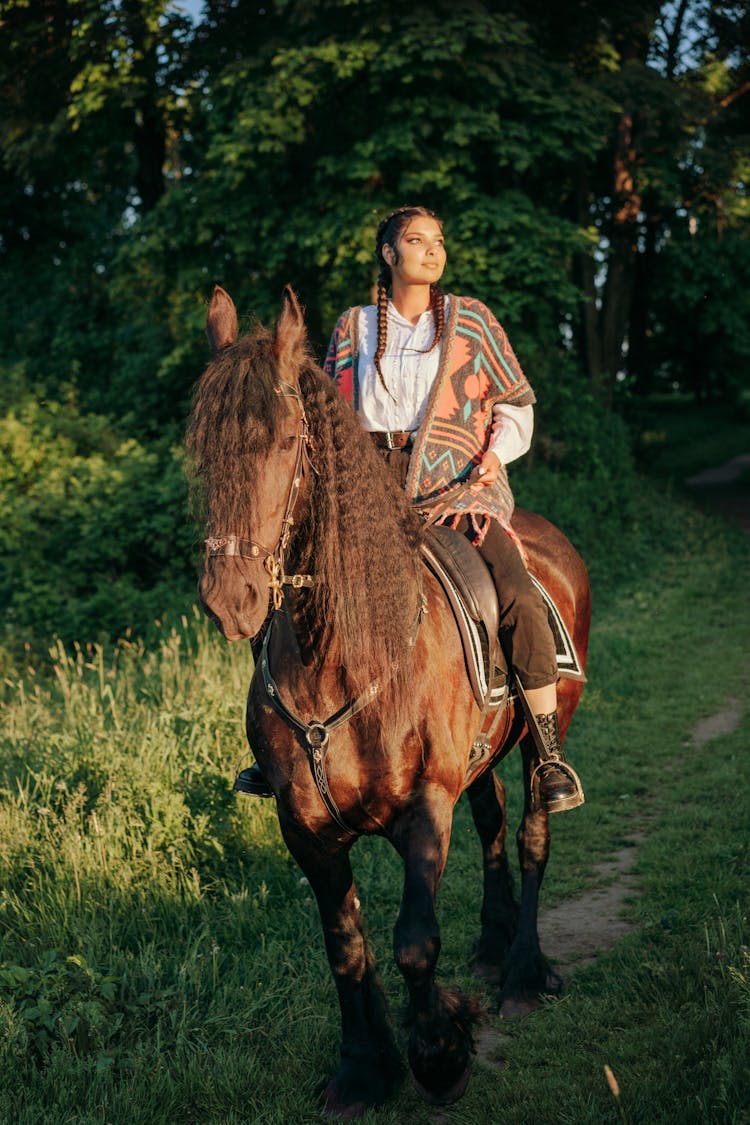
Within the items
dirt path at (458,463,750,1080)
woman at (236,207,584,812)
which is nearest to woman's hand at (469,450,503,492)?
woman at (236,207,584,812)

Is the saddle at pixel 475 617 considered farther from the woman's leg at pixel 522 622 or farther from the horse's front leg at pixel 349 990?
the horse's front leg at pixel 349 990

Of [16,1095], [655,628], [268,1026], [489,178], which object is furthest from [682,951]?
[489,178]

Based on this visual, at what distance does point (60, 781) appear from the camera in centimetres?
560

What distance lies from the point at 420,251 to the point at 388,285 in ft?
0.77

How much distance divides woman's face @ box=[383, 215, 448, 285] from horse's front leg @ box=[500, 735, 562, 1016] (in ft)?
6.90

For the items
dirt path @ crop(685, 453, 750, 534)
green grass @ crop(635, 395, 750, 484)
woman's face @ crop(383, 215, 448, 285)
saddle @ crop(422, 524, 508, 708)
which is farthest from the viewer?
green grass @ crop(635, 395, 750, 484)

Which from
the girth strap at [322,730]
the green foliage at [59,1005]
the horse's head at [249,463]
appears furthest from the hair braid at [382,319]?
the green foliage at [59,1005]

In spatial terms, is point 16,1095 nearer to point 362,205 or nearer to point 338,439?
point 338,439

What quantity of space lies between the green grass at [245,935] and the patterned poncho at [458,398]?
193cm

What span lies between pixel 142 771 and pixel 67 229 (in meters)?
18.2

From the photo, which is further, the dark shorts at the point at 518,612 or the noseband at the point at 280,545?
the dark shorts at the point at 518,612

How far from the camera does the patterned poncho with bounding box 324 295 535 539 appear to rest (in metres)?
3.80

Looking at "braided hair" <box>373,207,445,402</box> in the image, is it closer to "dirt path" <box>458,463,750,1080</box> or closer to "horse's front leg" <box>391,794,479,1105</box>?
"horse's front leg" <box>391,794,479,1105</box>

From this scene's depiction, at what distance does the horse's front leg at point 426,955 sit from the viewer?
3.16m
